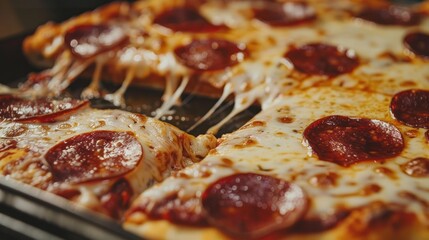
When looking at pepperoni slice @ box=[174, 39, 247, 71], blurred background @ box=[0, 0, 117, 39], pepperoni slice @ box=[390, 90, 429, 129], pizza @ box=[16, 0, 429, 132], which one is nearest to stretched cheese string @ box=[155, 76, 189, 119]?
pizza @ box=[16, 0, 429, 132]

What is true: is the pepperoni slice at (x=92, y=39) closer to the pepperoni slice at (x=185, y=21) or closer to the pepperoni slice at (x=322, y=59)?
the pepperoni slice at (x=185, y=21)

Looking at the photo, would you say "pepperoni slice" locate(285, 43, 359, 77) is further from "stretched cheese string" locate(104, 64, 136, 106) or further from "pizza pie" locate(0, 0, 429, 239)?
"stretched cheese string" locate(104, 64, 136, 106)

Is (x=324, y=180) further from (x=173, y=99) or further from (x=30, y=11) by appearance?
(x=30, y=11)

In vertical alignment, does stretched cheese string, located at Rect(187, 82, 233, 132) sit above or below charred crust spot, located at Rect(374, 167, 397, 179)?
below

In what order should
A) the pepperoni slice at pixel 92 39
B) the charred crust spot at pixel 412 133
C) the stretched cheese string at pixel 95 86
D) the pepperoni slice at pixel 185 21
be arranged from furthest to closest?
the pepperoni slice at pixel 185 21 → the pepperoni slice at pixel 92 39 → the stretched cheese string at pixel 95 86 → the charred crust spot at pixel 412 133

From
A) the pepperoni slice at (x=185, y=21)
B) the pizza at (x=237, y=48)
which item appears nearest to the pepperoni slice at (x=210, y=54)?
the pizza at (x=237, y=48)

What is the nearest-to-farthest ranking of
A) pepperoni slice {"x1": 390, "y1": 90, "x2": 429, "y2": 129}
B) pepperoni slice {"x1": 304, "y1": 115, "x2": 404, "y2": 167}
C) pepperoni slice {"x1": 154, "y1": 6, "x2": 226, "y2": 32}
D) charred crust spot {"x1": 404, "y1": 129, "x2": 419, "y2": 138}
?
pepperoni slice {"x1": 304, "y1": 115, "x2": 404, "y2": 167} < charred crust spot {"x1": 404, "y1": 129, "x2": 419, "y2": 138} < pepperoni slice {"x1": 390, "y1": 90, "x2": 429, "y2": 129} < pepperoni slice {"x1": 154, "y1": 6, "x2": 226, "y2": 32}

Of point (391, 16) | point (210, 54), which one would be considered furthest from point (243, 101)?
point (391, 16)
